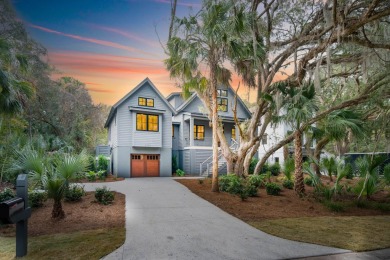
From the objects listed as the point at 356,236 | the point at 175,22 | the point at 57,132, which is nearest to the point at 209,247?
the point at 356,236

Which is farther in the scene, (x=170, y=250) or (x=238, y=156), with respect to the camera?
(x=238, y=156)

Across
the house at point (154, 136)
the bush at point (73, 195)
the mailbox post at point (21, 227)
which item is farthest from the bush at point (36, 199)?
the house at point (154, 136)

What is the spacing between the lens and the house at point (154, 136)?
18.7 m

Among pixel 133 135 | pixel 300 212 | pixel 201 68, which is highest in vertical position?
pixel 201 68

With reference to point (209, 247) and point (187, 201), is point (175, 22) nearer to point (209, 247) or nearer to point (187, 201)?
point (187, 201)

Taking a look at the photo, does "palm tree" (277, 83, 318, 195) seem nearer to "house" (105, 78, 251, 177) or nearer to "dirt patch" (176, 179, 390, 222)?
"dirt patch" (176, 179, 390, 222)

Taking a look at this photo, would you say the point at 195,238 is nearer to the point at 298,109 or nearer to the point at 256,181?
the point at 298,109

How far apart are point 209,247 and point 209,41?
8757 millimetres

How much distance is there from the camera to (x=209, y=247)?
5199mm

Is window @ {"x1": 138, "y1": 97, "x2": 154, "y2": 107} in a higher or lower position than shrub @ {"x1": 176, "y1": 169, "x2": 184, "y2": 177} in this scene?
higher

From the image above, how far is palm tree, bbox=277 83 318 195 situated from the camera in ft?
31.1

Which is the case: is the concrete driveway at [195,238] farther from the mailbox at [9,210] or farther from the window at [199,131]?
the window at [199,131]

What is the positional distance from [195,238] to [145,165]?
14.3m

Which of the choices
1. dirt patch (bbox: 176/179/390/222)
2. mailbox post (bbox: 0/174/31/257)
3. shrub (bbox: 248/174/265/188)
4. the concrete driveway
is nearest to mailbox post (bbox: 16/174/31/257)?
mailbox post (bbox: 0/174/31/257)
